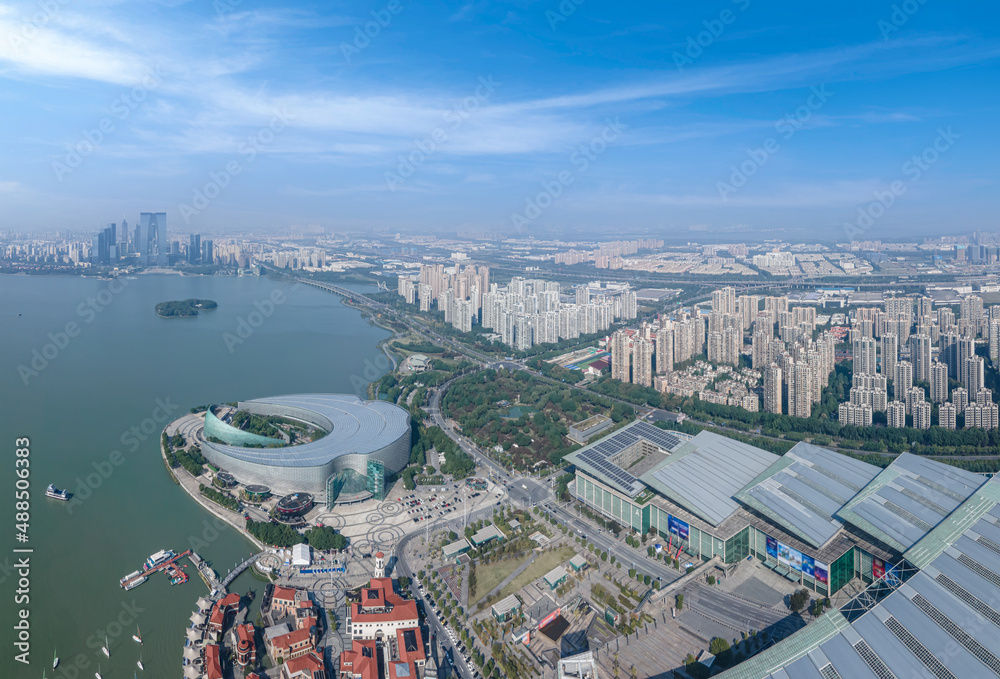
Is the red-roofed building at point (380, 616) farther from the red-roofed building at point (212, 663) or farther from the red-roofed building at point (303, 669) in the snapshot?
the red-roofed building at point (212, 663)

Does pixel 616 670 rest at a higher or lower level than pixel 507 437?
lower

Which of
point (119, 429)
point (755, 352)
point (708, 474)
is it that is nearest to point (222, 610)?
point (708, 474)

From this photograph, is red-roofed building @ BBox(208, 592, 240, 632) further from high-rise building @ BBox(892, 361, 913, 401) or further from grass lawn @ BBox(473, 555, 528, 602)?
high-rise building @ BBox(892, 361, 913, 401)

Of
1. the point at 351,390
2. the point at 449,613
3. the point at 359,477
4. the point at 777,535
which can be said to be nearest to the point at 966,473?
the point at 777,535

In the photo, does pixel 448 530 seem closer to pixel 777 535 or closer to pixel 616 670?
pixel 616 670

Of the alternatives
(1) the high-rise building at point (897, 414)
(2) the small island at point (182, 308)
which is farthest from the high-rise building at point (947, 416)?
(2) the small island at point (182, 308)

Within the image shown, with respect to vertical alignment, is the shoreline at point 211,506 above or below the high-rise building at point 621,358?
below
